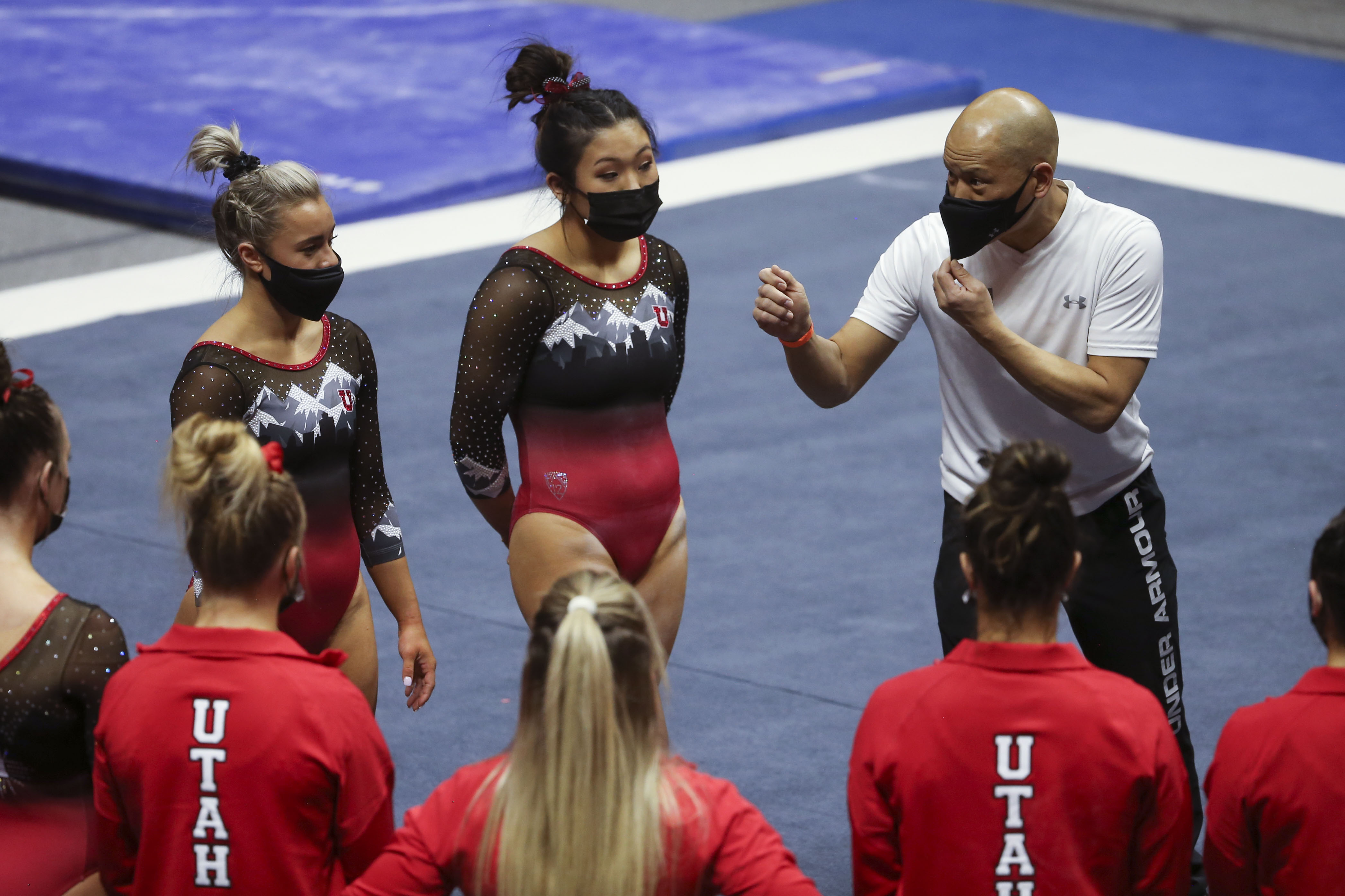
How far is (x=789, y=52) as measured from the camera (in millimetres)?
12672

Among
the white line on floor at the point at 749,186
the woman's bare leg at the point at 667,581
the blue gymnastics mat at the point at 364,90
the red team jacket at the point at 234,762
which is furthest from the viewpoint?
the blue gymnastics mat at the point at 364,90

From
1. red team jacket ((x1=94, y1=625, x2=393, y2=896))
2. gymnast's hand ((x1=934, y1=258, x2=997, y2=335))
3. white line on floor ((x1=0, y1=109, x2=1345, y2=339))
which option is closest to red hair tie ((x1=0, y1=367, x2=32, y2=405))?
red team jacket ((x1=94, y1=625, x2=393, y2=896))

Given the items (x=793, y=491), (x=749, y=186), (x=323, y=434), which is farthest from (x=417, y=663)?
(x=749, y=186)

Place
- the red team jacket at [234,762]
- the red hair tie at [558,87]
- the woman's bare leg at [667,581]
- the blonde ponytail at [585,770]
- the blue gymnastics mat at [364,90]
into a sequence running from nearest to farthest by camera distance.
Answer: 1. the blonde ponytail at [585,770]
2. the red team jacket at [234,762]
3. the red hair tie at [558,87]
4. the woman's bare leg at [667,581]
5. the blue gymnastics mat at [364,90]

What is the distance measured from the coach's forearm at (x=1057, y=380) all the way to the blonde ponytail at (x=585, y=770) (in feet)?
4.43

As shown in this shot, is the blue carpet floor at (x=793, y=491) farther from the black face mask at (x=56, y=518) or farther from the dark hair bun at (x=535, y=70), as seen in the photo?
the dark hair bun at (x=535, y=70)

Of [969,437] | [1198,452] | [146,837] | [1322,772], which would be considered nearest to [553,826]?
[146,837]

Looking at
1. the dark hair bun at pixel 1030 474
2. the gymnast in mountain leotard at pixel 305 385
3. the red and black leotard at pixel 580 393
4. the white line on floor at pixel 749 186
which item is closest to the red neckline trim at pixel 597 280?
the red and black leotard at pixel 580 393

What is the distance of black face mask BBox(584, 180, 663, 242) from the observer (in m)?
3.64

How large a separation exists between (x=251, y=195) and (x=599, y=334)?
0.76 metres

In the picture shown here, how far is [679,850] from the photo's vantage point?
2359 mm

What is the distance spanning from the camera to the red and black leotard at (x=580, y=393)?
3.63 metres

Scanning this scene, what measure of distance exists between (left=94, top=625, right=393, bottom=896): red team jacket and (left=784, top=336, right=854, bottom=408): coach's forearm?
1.46m

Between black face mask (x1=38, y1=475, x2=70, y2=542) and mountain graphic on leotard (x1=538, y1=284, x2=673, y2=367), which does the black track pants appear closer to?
mountain graphic on leotard (x1=538, y1=284, x2=673, y2=367)
